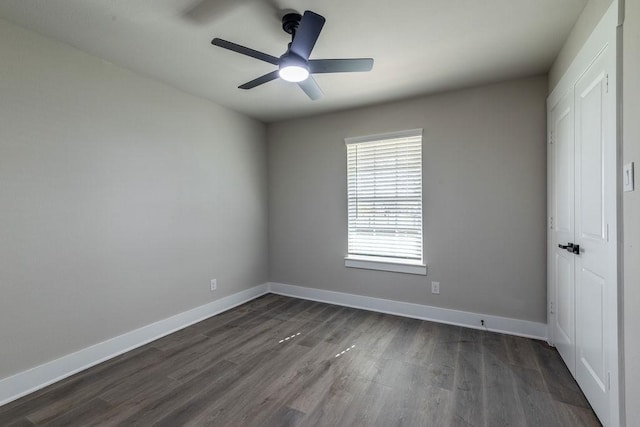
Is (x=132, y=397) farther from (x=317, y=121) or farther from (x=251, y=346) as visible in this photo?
(x=317, y=121)

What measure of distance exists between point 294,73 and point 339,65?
0.31 metres

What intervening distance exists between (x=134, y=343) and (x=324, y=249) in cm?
226

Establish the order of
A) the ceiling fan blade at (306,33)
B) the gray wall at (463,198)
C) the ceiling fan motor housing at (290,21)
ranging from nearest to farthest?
the ceiling fan blade at (306,33) → the ceiling fan motor housing at (290,21) → the gray wall at (463,198)

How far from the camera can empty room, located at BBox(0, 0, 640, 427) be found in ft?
5.63

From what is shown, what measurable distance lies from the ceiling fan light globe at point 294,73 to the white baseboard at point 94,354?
8.51 ft

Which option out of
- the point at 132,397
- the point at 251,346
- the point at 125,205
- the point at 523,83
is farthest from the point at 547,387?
the point at 125,205

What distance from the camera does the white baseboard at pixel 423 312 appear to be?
2.73 metres

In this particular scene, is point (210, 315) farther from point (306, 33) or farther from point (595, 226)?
point (595, 226)

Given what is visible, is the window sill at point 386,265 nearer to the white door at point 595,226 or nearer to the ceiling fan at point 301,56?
the white door at point 595,226

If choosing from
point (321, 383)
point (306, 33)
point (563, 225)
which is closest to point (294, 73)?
point (306, 33)

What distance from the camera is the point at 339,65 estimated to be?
1.94 m

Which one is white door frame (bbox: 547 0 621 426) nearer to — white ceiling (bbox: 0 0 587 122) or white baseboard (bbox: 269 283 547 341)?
white ceiling (bbox: 0 0 587 122)

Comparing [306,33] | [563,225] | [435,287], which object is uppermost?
[306,33]

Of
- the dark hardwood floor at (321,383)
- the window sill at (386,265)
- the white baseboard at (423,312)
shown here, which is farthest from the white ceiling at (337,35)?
the dark hardwood floor at (321,383)
